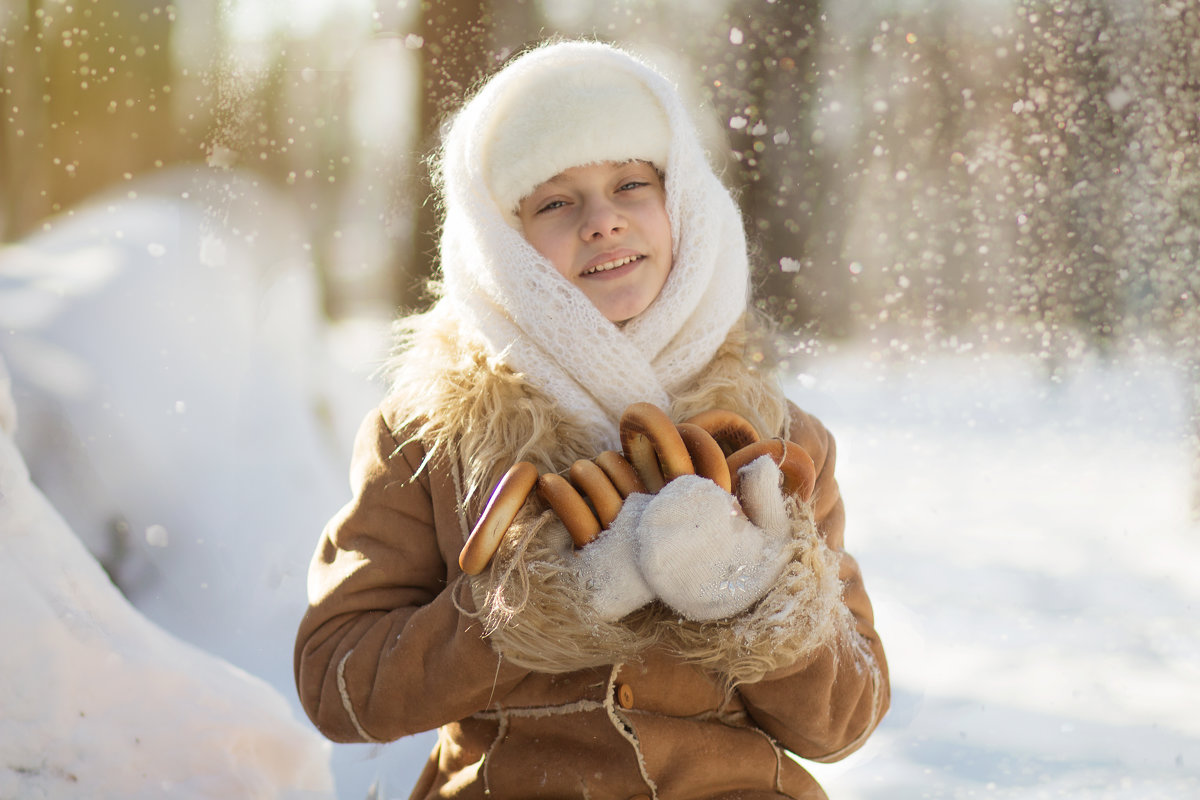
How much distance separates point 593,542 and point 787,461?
0.20 m

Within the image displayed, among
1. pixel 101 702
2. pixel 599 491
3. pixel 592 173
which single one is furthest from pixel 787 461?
pixel 101 702

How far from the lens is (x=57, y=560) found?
1.38 m

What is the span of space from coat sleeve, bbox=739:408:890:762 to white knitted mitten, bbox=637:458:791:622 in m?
0.15

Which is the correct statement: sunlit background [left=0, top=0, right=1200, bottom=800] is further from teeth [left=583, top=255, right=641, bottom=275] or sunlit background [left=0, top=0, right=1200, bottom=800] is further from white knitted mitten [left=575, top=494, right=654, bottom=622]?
white knitted mitten [left=575, top=494, right=654, bottom=622]

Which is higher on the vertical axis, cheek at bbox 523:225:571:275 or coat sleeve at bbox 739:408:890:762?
cheek at bbox 523:225:571:275

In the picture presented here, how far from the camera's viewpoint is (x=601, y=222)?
104 cm

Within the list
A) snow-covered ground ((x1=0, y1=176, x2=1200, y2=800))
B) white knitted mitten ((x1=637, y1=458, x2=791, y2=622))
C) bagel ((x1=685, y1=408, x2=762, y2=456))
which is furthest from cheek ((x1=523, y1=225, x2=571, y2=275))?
snow-covered ground ((x1=0, y1=176, x2=1200, y2=800))

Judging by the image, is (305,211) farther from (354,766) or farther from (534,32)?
(354,766)

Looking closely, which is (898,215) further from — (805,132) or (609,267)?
(609,267)

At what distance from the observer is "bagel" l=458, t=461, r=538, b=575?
823mm

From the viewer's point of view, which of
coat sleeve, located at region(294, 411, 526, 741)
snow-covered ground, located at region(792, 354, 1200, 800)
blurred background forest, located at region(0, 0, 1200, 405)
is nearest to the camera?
coat sleeve, located at region(294, 411, 526, 741)

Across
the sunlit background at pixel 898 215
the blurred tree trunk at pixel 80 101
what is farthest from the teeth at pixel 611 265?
the blurred tree trunk at pixel 80 101

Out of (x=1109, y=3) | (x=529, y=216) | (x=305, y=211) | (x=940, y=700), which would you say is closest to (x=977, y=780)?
(x=940, y=700)

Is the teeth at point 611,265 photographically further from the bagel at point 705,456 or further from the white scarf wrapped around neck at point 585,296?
the bagel at point 705,456
